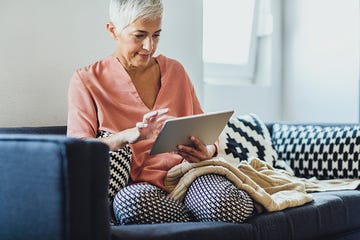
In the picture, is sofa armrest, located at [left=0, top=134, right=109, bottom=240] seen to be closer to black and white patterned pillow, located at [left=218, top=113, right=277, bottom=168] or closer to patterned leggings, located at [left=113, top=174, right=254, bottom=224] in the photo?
patterned leggings, located at [left=113, top=174, right=254, bottom=224]

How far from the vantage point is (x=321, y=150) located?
2412mm

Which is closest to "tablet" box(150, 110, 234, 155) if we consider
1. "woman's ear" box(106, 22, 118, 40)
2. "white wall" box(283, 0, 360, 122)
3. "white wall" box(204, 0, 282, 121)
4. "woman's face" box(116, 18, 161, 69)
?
"woman's face" box(116, 18, 161, 69)

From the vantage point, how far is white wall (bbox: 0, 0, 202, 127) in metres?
1.99

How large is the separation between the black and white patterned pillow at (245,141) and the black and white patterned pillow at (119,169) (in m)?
0.64

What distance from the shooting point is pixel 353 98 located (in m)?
3.19

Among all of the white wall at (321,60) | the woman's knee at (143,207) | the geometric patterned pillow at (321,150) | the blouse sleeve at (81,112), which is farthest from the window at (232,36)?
the woman's knee at (143,207)

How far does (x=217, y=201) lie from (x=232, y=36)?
1983 millimetres

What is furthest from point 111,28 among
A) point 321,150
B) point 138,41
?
point 321,150

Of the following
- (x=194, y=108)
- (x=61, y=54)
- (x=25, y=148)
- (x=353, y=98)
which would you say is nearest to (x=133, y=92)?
(x=194, y=108)

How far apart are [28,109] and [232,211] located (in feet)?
2.97

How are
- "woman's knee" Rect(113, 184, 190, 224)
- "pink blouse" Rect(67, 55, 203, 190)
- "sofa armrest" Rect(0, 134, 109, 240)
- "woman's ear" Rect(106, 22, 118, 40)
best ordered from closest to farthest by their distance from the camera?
"sofa armrest" Rect(0, 134, 109, 240) < "woman's knee" Rect(113, 184, 190, 224) < "pink blouse" Rect(67, 55, 203, 190) < "woman's ear" Rect(106, 22, 118, 40)

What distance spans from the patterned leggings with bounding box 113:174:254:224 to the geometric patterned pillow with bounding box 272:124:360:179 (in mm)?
827

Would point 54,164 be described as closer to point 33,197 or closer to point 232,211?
point 33,197

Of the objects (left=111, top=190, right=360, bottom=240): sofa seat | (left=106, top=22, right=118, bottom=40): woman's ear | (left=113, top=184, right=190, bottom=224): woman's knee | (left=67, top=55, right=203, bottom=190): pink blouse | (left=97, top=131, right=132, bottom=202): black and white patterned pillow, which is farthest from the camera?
(left=106, top=22, right=118, bottom=40): woman's ear
